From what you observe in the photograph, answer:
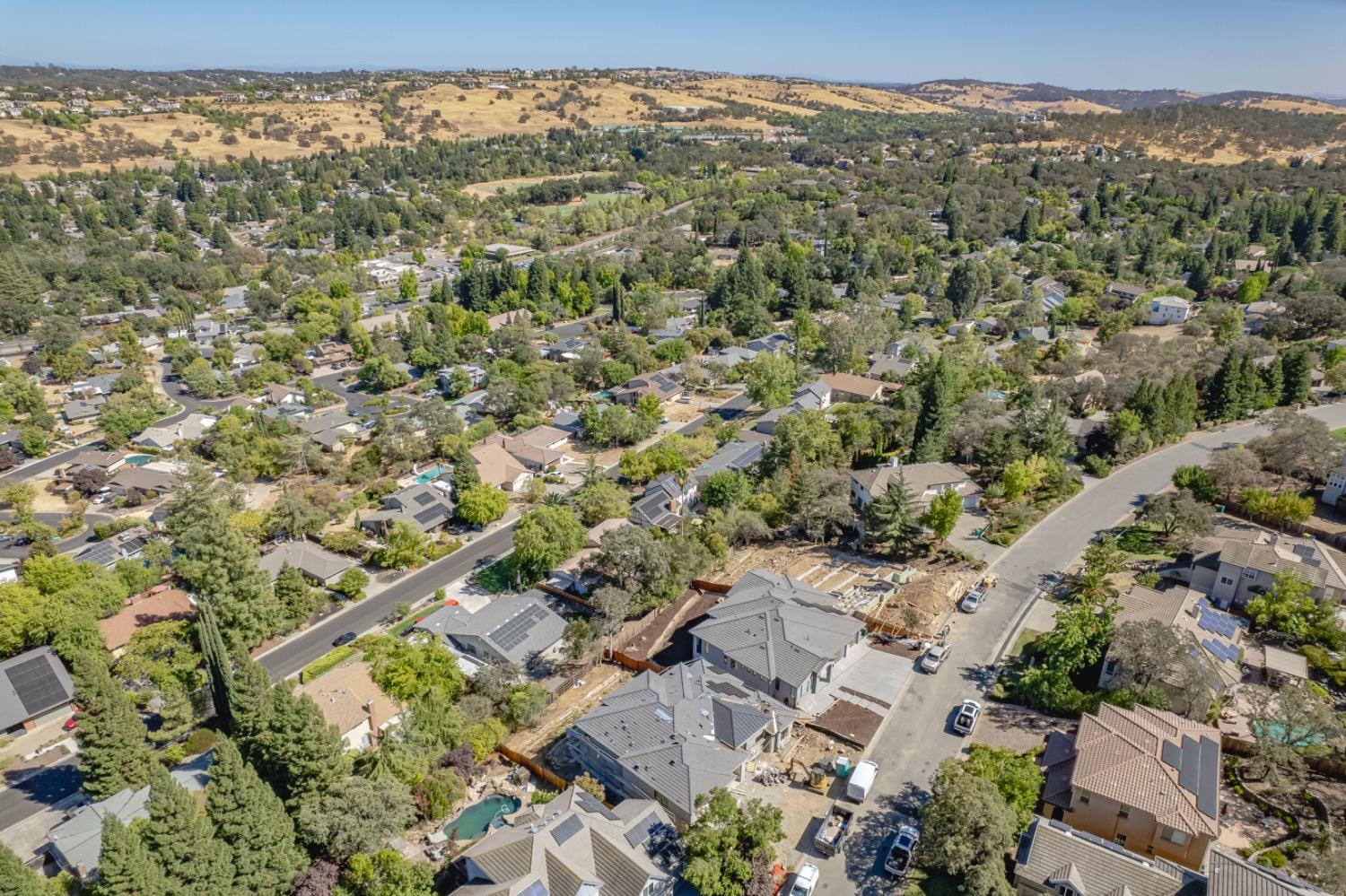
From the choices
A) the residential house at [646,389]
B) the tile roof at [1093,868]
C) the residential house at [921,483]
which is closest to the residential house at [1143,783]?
the tile roof at [1093,868]

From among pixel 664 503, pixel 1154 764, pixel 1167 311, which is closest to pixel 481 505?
pixel 664 503

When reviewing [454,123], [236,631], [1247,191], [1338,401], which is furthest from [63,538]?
[454,123]

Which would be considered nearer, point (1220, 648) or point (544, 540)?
point (1220, 648)

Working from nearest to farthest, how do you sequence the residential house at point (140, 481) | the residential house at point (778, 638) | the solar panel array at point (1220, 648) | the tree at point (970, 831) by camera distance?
the tree at point (970, 831) < the solar panel array at point (1220, 648) < the residential house at point (778, 638) < the residential house at point (140, 481)

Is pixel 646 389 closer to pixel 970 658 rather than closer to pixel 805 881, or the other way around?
pixel 970 658

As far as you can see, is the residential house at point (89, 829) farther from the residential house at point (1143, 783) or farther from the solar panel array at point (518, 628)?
the residential house at point (1143, 783)

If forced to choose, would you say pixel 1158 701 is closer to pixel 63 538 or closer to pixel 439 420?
pixel 439 420
